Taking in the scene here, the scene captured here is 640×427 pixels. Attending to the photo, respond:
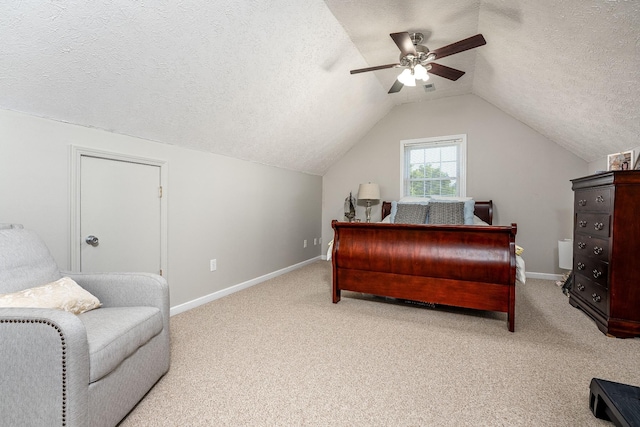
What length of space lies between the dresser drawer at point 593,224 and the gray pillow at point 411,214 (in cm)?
164

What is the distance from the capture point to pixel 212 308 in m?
3.04

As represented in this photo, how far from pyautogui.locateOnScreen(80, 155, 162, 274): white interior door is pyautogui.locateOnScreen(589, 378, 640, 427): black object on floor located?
318cm

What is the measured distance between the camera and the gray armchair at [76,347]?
1.08 meters

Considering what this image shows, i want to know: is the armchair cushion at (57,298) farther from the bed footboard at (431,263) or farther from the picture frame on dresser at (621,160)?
the picture frame on dresser at (621,160)

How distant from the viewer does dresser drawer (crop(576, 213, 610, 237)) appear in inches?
100

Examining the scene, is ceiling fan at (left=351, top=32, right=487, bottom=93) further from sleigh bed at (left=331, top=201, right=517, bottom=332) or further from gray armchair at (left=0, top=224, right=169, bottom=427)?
gray armchair at (left=0, top=224, right=169, bottom=427)

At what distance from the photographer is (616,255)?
95.4 inches

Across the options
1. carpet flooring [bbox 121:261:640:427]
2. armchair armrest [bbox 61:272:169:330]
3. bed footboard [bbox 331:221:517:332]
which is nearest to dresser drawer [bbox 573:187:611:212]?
bed footboard [bbox 331:221:517:332]

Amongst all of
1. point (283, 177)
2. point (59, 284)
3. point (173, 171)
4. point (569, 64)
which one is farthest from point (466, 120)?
point (59, 284)

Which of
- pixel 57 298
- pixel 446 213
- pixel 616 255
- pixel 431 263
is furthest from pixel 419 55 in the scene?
pixel 57 298

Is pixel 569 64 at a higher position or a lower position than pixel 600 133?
higher

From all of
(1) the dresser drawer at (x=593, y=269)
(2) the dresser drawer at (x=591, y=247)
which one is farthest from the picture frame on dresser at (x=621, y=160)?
(1) the dresser drawer at (x=593, y=269)

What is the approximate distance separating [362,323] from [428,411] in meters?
1.15

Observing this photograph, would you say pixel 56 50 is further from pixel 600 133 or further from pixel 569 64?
pixel 600 133
